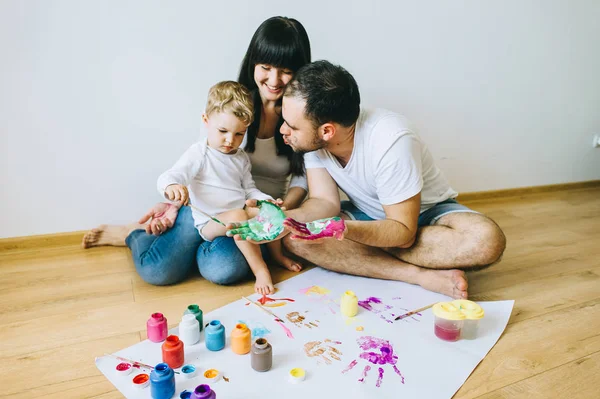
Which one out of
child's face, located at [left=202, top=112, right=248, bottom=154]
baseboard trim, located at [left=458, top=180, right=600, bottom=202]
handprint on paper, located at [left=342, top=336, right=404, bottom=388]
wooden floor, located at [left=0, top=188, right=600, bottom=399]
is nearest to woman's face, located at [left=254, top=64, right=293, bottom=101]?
child's face, located at [left=202, top=112, right=248, bottom=154]

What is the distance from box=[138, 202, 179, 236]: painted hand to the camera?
1.79 m

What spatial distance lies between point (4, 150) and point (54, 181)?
0.21 meters

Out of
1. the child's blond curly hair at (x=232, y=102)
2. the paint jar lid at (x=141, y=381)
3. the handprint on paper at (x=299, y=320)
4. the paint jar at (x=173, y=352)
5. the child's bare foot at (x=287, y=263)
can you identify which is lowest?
the child's bare foot at (x=287, y=263)

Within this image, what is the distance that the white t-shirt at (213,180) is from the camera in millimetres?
1704

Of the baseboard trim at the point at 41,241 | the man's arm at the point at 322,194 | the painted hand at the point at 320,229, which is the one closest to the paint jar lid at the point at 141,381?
the painted hand at the point at 320,229

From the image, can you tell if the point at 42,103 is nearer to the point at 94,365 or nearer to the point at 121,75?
the point at 121,75

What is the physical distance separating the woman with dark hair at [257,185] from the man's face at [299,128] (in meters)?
0.21

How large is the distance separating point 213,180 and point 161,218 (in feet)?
0.87

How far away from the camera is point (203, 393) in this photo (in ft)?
3.49

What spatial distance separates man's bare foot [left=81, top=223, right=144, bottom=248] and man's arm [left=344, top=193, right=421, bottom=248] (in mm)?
994

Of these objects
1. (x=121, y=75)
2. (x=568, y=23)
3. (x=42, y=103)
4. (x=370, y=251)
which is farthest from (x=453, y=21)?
(x=42, y=103)

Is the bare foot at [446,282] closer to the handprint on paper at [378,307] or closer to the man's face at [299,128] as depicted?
the handprint on paper at [378,307]

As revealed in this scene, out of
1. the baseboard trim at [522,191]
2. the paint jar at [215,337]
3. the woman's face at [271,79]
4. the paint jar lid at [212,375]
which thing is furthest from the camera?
the baseboard trim at [522,191]

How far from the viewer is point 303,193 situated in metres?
1.94
